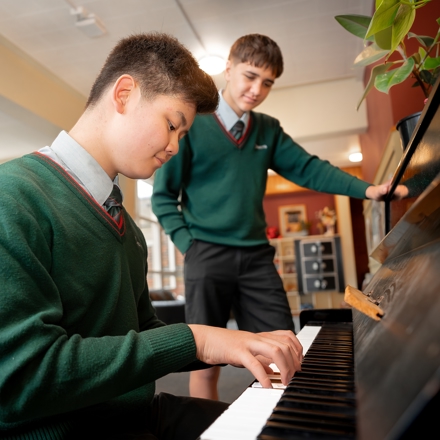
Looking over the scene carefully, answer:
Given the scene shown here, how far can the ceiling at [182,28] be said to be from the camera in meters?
3.72

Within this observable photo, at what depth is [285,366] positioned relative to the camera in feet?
2.02

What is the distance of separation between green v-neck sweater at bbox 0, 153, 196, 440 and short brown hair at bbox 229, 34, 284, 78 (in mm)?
1111

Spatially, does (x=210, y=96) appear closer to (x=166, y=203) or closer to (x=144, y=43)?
(x=144, y=43)

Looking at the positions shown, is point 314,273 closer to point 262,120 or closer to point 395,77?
point 262,120

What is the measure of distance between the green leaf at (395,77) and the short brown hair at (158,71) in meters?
0.38

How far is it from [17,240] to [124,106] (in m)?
0.41

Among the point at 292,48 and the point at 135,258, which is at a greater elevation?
the point at 292,48

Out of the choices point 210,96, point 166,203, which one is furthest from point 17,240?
point 166,203

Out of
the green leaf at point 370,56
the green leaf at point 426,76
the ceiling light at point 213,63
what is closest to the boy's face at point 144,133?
the green leaf at point 370,56

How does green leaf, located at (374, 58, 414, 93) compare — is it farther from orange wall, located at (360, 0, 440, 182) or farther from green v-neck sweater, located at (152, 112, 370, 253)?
orange wall, located at (360, 0, 440, 182)

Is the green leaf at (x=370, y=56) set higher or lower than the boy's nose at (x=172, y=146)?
higher

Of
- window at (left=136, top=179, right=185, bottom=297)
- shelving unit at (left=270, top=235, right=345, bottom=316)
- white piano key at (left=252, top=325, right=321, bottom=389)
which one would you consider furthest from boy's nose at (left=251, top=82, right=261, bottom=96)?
shelving unit at (left=270, top=235, right=345, bottom=316)

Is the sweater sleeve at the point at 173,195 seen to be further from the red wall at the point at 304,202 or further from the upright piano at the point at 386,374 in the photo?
the red wall at the point at 304,202

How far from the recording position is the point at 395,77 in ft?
3.45
